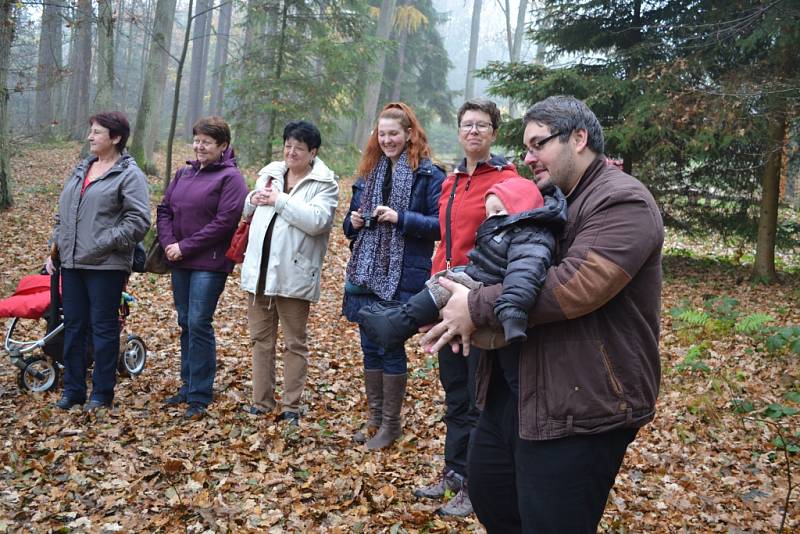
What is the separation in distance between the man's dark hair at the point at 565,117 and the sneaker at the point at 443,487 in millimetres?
2559

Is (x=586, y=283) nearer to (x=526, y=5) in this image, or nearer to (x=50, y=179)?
(x=50, y=179)

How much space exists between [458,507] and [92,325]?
3.33 metres

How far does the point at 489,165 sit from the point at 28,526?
3.33m

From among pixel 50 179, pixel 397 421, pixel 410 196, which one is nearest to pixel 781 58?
pixel 410 196

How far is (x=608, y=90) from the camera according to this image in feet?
34.0

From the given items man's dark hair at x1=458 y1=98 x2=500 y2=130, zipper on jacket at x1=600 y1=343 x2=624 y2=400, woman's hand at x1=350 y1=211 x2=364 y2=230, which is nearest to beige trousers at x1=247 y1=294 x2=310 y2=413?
woman's hand at x1=350 y1=211 x2=364 y2=230

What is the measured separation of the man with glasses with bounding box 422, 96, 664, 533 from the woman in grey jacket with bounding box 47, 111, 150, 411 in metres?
3.71

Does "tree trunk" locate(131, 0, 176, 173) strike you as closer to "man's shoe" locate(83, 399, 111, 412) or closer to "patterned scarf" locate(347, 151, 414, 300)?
"man's shoe" locate(83, 399, 111, 412)

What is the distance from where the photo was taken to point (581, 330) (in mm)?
2092

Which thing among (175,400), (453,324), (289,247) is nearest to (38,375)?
(175,400)

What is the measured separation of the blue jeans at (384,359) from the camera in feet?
15.5

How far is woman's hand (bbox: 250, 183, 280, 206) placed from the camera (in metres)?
4.87

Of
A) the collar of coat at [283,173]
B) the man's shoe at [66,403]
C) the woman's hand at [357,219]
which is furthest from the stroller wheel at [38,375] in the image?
the woman's hand at [357,219]

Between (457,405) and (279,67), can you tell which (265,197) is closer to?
(457,405)
